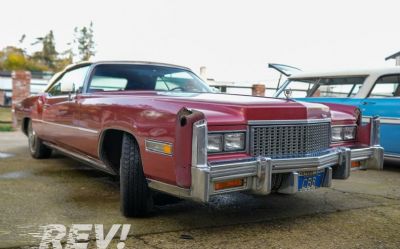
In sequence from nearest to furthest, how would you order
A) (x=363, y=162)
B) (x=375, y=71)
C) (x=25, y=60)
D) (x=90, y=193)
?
(x=363, y=162), (x=90, y=193), (x=375, y=71), (x=25, y=60)

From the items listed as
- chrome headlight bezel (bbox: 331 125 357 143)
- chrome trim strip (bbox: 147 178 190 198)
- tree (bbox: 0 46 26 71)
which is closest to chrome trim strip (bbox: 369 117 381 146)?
chrome headlight bezel (bbox: 331 125 357 143)

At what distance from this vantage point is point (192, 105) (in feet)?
11.3

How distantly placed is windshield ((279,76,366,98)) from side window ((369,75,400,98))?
0.89 ft

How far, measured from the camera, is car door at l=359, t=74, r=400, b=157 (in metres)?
6.59

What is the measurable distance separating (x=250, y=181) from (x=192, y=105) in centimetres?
73

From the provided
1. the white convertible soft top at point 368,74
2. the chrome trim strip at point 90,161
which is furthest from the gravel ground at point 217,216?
the white convertible soft top at point 368,74

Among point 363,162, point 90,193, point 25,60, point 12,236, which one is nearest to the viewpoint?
point 12,236

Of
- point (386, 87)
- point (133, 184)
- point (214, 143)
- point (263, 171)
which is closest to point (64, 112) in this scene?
point (133, 184)

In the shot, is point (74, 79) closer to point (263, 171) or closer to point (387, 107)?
point (263, 171)

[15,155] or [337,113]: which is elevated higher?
[337,113]

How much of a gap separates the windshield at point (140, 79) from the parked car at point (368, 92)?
2.98 metres

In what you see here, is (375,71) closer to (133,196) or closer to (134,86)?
(134,86)

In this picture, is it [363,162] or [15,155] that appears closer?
[363,162]

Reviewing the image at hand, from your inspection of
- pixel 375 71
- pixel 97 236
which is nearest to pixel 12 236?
pixel 97 236
